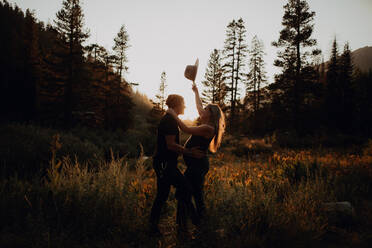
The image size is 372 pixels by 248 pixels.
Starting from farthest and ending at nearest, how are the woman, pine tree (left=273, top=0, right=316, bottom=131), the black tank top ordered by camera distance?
pine tree (left=273, top=0, right=316, bottom=131)
the black tank top
the woman

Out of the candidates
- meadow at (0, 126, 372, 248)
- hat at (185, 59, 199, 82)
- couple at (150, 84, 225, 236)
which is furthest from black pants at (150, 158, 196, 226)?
hat at (185, 59, 199, 82)

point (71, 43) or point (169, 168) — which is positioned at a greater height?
point (71, 43)

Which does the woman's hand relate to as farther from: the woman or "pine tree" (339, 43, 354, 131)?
"pine tree" (339, 43, 354, 131)

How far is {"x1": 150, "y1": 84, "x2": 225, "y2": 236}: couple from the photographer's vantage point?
2.79 m

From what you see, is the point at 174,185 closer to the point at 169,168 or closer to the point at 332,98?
the point at 169,168

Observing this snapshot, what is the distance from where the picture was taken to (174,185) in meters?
2.80

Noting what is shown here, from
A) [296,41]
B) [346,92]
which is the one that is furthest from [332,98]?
[296,41]

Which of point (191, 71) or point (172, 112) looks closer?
point (172, 112)

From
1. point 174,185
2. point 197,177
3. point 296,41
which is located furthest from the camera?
point 296,41

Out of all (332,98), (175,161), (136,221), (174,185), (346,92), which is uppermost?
(346,92)

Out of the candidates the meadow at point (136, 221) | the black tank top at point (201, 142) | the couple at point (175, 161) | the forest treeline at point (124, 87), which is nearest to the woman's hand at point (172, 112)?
the couple at point (175, 161)

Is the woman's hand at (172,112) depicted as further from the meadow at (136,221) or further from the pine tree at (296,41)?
the pine tree at (296,41)

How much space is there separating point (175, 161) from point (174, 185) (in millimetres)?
359

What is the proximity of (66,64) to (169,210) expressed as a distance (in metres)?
22.5
